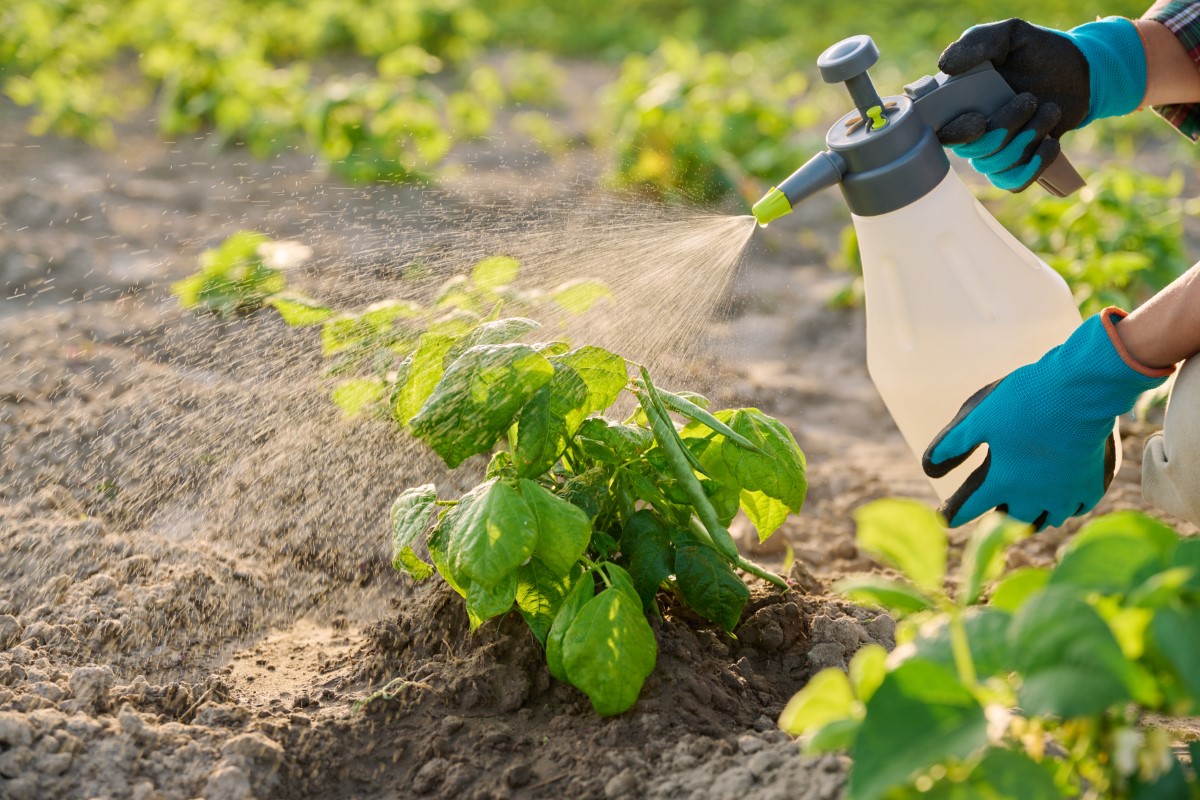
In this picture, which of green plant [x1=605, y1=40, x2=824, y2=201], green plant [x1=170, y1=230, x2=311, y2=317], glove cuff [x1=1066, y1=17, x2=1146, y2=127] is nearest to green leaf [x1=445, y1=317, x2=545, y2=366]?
glove cuff [x1=1066, y1=17, x2=1146, y2=127]

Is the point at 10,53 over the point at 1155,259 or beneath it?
over

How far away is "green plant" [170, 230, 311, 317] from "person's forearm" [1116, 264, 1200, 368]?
207 centimetres

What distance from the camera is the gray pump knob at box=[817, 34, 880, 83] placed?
184 cm

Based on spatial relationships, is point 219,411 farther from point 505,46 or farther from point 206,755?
point 505,46

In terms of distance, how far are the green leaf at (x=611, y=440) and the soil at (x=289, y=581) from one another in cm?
29

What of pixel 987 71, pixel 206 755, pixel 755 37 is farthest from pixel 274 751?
pixel 755 37

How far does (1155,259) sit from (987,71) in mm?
1620

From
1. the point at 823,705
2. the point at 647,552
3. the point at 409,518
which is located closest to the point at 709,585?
the point at 647,552

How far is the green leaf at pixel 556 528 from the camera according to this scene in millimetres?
1493

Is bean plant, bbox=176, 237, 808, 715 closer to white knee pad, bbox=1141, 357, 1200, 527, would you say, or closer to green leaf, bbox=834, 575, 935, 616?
green leaf, bbox=834, 575, 935, 616

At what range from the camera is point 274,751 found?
152cm

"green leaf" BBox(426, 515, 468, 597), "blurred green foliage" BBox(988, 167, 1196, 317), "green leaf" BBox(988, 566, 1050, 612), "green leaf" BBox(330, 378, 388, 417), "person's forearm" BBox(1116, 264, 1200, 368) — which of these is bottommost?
"blurred green foliage" BBox(988, 167, 1196, 317)

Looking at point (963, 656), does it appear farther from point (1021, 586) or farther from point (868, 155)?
point (868, 155)

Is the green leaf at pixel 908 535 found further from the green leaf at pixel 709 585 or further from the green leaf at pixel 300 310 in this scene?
the green leaf at pixel 300 310
